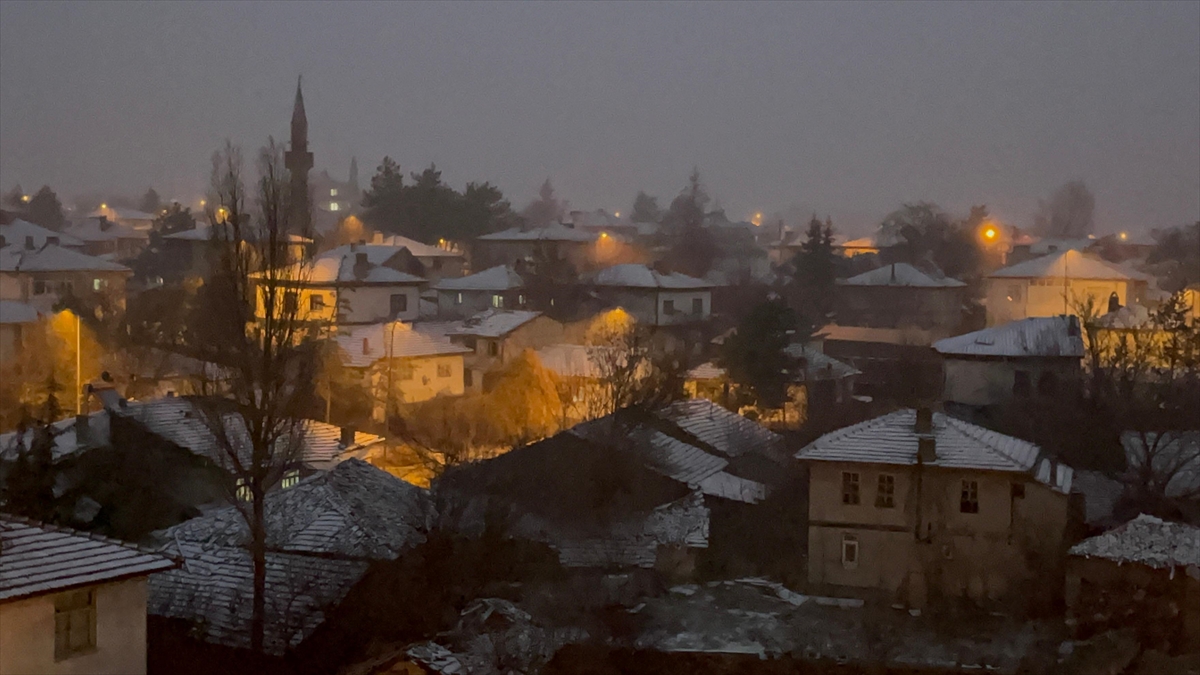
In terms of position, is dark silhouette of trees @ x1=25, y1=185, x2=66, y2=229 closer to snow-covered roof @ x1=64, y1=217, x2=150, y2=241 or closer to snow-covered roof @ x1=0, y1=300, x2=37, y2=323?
snow-covered roof @ x1=64, y1=217, x2=150, y2=241

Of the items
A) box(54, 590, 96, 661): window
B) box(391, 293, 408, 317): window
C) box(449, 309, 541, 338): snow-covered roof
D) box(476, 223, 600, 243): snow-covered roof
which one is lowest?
box(54, 590, 96, 661): window

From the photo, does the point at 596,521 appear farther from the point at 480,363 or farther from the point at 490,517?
the point at 480,363

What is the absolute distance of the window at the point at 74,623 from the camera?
37.6 ft

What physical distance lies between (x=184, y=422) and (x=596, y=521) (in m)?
8.45

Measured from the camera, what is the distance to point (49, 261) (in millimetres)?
42156

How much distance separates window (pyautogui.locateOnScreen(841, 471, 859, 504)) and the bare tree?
9.57m

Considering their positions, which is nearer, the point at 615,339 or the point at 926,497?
the point at 926,497

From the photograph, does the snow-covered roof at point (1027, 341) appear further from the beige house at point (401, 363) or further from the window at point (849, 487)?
the beige house at point (401, 363)

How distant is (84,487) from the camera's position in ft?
63.5

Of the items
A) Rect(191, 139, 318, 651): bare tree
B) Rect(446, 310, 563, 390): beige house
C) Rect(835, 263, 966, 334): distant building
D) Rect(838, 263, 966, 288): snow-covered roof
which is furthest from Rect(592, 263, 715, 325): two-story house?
Rect(191, 139, 318, 651): bare tree

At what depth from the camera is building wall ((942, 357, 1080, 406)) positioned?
29.7m

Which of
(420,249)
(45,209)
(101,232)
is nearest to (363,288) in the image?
(420,249)

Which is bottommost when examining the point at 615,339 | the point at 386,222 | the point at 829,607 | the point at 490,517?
the point at 829,607

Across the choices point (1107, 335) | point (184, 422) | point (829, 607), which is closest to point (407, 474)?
point (184, 422)
